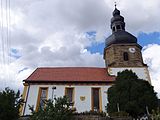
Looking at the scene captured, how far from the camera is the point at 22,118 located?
20.4 meters

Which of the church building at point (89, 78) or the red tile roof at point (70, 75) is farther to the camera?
the red tile roof at point (70, 75)

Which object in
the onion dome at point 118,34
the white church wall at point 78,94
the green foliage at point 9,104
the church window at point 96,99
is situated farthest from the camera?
the onion dome at point 118,34

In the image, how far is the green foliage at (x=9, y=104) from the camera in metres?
14.8

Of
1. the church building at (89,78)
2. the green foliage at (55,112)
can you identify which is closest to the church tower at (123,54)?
the church building at (89,78)

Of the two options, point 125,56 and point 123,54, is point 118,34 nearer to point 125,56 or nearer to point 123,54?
point 123,54

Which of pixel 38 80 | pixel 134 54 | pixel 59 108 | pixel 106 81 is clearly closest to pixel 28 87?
pixel 38 80

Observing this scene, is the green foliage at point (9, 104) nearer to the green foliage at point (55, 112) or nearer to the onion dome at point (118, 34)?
the green foliage at point (55, 112)

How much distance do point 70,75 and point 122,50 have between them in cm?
837

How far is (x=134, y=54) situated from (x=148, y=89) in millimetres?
9698

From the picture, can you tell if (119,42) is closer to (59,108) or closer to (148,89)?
(148,89)

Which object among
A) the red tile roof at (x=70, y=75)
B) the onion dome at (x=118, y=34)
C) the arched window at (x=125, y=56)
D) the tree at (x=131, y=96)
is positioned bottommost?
the tree at (x=131, y=96)

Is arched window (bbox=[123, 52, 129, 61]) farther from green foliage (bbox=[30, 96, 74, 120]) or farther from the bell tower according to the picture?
green foliage (bbox=[30, 96, 74, 120])

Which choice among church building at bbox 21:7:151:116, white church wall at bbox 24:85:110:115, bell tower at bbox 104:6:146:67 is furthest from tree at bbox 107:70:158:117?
bell tower at bbox 104:6:146:67

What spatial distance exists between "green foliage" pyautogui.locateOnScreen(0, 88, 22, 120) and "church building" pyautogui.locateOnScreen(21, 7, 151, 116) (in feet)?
23.5
